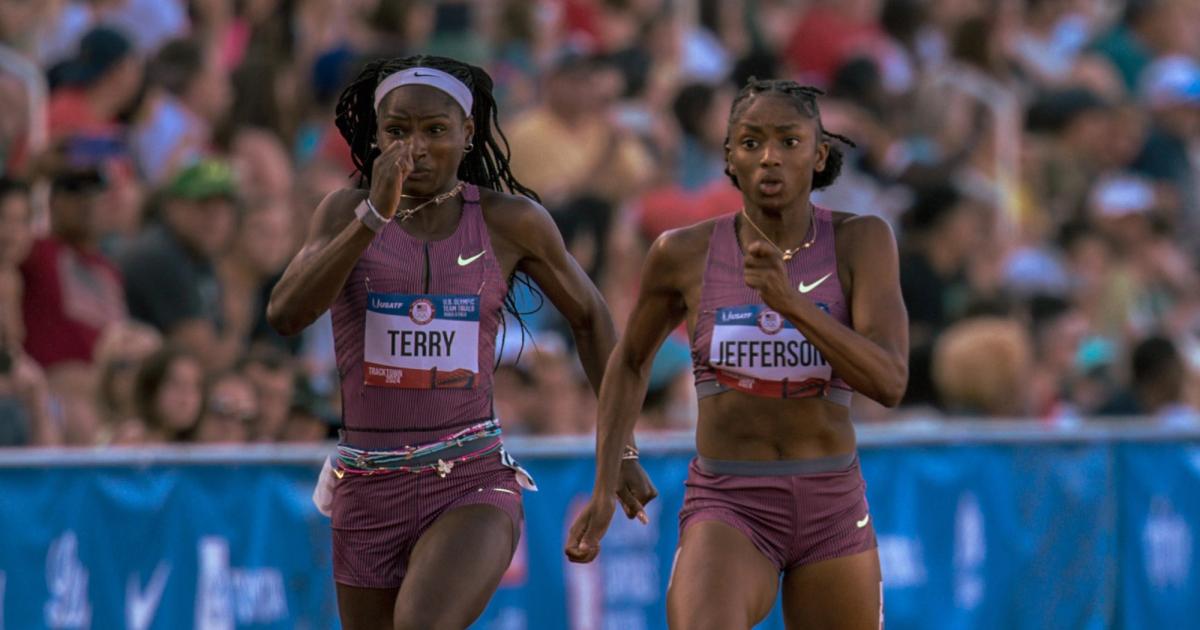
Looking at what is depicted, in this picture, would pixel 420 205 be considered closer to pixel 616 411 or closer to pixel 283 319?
pixel 283 319

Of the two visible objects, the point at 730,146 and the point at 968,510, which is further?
the point at 968,510

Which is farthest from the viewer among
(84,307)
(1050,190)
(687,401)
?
(1050,190)

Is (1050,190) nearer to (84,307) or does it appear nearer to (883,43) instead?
(883,43)

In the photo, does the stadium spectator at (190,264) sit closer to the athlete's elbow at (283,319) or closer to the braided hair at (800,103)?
the athlete's elbow at (283,319)

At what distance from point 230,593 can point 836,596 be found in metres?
2.78

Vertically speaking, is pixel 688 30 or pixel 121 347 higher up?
pixel 688 30

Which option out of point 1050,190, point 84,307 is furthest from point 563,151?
point 1050,190

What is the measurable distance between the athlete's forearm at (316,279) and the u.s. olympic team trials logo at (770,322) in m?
1.22

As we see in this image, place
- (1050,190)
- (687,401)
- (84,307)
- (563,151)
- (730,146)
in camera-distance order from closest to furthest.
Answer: (730,146)
(84,307)
(687,401)
(563,151)
(1050,190)

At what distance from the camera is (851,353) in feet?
21.4

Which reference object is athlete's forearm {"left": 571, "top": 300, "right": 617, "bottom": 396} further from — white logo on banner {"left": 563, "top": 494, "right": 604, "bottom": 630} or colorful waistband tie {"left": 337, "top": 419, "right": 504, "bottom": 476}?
white logo on banner {"left": 563, "top": 494, "right": 604, "bottom": 630}

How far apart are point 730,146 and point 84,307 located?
166 inches

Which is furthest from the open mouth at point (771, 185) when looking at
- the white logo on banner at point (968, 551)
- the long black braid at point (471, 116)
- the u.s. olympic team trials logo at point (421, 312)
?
the white logo on banner at point (968, 551)

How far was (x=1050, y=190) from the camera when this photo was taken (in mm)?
16562
